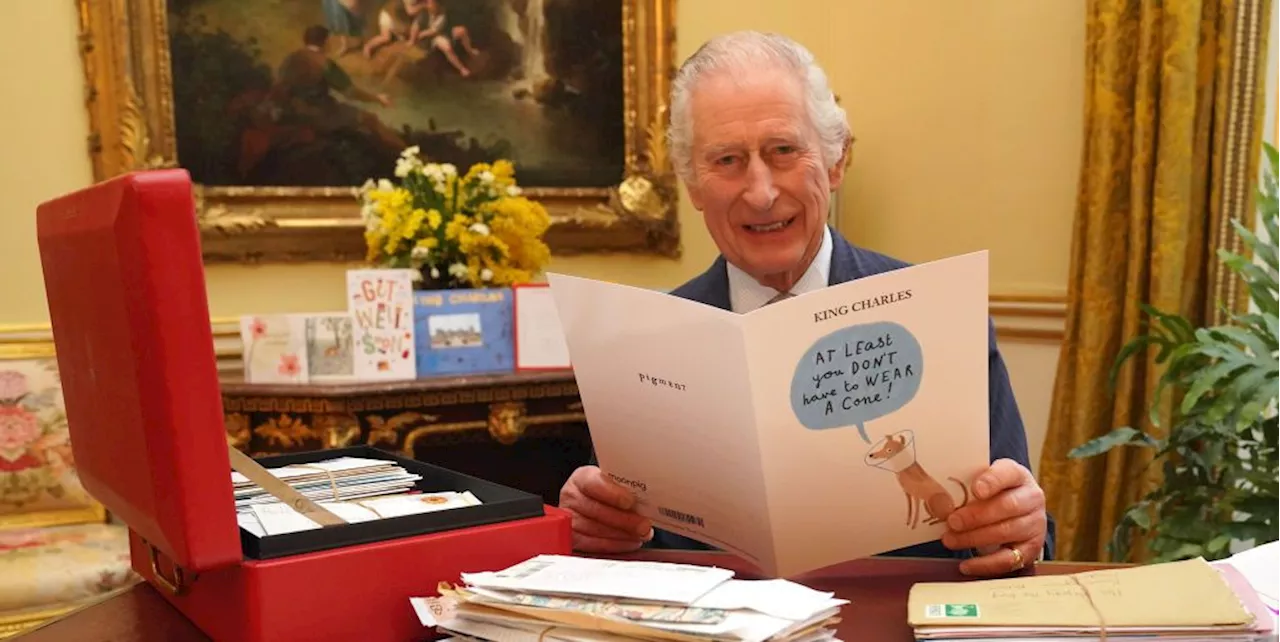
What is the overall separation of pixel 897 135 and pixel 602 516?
9.26ft

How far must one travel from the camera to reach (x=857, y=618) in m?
0.94

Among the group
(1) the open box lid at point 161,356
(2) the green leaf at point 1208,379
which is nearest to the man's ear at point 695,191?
(1) the open box lid at point 161,356

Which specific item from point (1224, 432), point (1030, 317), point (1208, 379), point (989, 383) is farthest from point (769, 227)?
point (1030, 317)

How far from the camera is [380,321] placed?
2.73 m

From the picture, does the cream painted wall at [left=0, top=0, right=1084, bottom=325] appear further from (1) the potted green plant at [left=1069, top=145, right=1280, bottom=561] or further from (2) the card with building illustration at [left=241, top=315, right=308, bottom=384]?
(1) the potted green plant at [left=1069, top=145, right=1280, bottom=561]

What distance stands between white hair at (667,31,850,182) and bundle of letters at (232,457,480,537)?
0.73 meters

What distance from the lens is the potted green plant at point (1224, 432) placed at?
6.39 ft

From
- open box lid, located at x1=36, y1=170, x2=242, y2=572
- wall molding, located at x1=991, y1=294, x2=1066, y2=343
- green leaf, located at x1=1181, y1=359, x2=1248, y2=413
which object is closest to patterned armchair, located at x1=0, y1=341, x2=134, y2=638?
open box lid, located at x1=36, y1=170, x2=242, y2=572

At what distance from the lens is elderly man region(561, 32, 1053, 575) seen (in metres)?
1.47

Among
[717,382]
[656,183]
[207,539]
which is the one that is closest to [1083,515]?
[656,183]

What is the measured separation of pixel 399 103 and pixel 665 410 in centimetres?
249

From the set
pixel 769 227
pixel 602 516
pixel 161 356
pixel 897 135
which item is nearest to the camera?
pixel 161 356

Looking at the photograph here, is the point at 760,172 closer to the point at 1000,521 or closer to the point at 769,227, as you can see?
the point at 769,227

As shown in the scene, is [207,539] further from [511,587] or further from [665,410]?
[665,410]
